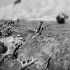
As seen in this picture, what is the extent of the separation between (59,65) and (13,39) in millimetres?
9361

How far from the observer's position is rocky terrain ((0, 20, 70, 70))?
1759cm

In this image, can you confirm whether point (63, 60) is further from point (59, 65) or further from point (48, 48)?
point (48, 48)

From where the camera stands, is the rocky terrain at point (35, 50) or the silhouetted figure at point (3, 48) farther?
the silhouetted figure at point (3, 48)

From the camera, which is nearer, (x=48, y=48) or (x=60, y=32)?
(x=48, y=48)

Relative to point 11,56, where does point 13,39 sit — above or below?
above

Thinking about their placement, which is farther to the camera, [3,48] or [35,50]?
[3,48]

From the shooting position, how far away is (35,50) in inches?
785

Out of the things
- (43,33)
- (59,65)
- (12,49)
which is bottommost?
(59,65)

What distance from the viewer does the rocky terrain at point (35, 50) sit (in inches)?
693

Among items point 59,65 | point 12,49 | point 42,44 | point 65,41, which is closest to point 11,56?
point 12,49

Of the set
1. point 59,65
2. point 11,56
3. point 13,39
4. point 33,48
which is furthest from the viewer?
point 13,39

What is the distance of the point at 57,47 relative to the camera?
19.6 meters

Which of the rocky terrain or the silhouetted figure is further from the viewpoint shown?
the silhouetted figure

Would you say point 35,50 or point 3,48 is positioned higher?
point 3,48
